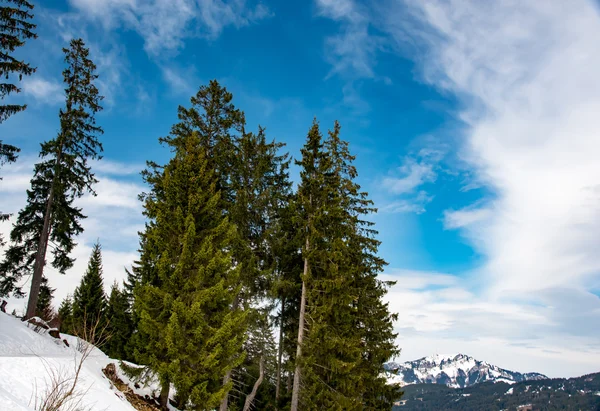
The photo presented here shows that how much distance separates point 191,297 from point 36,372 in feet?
17.7

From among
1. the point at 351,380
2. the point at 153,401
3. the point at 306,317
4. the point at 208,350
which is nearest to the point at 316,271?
the point at 306,317

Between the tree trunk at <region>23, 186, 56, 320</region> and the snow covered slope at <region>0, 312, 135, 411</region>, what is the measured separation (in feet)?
8.13

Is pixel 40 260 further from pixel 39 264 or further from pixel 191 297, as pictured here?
pixel 191 297

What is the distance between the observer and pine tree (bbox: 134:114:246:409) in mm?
13141

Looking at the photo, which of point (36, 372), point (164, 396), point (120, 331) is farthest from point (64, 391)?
point (120, 331)

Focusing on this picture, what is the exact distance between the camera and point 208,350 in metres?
13.6

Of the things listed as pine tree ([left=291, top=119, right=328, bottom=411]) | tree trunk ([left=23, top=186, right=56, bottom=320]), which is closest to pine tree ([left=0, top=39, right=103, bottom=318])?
tree trunk ([left=23, top=186, right=56, bottom=320])

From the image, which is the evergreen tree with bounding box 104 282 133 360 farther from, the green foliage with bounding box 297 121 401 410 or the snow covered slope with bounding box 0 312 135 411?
the green foliage with bounding box 297 121 401 410

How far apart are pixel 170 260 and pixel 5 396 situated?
7965 millimetres

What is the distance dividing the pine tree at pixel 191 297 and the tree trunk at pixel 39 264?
678 centimetres

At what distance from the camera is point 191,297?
Result: 14.1 meters

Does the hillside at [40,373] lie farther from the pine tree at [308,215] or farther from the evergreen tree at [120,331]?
the evergreen tree at [120,331]

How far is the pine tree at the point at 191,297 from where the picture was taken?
13141 millimetres

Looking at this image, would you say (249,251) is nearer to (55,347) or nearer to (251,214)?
(251,214)
